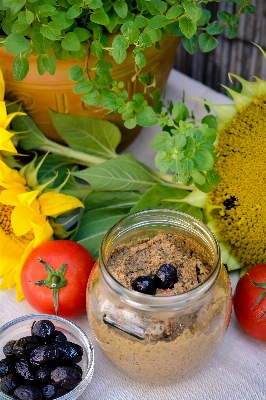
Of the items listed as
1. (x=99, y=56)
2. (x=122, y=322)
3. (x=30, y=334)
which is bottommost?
(x=30, y=334)

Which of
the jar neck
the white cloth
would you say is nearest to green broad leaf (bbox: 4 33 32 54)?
the jar neck

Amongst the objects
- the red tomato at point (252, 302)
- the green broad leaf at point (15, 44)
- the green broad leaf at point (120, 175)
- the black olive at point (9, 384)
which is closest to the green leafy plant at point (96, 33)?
the green broad leaf at point (15, 44)

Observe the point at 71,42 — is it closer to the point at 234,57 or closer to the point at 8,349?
the point at 8,349

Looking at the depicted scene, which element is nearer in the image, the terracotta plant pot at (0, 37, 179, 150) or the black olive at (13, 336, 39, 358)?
the black olive at (13, 336, 39, 358)

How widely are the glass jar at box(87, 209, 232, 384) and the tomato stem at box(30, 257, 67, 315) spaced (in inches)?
2.0

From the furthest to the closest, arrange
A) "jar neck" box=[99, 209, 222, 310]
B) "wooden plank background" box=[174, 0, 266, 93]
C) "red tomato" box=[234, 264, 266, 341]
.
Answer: "wooden plank background" box=[174, 0, 266, 93] → "red tomato" box=[234, 264, 266, 341] → "jar neck" box=[99, 209, 222, 310]

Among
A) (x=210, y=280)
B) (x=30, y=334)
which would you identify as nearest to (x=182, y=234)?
(x=210, y=280)

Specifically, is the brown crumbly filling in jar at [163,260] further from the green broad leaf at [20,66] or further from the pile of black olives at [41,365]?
the green broad leaf at [20,66]

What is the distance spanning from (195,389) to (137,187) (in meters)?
0.30

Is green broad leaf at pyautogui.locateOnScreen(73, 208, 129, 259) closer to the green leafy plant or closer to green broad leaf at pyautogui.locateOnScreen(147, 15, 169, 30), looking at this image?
the green leafy plant

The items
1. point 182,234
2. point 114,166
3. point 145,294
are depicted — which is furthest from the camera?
point 114,166

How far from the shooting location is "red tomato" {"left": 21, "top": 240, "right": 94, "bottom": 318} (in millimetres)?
732

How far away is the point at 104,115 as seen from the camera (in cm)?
86

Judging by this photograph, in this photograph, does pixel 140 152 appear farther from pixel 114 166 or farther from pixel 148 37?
pixel 148 37
